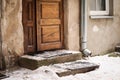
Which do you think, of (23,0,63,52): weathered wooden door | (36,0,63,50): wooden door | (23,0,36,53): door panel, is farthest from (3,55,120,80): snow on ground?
(36,0,63,50): wooden door

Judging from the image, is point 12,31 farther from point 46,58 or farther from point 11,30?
point 46,58

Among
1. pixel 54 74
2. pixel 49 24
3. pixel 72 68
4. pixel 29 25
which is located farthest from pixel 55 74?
pixel 49 24

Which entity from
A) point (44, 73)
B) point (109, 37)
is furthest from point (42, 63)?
point (109, 37)

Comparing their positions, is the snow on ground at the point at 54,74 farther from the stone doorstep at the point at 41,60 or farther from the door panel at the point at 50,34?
the door panel at the point at 50,34

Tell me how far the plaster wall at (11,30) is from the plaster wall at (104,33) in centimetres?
211

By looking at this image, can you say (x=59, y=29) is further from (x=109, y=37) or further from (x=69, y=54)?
(x=109, y=37)

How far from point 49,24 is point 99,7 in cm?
202

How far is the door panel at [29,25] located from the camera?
5895mm

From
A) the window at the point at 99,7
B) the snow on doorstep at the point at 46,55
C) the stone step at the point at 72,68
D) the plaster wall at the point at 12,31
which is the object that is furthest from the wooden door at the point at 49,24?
the window at the point at 99,7

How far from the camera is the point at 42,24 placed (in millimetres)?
6164

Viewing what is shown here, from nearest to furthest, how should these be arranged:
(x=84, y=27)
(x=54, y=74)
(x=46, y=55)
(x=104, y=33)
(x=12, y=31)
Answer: (x=54, y=74) < (x=12, y=31) < (x=46, y=55) < (x=84, y=27) < (x=104, y=33)

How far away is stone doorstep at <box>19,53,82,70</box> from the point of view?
531cm

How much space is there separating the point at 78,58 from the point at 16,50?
139 cm

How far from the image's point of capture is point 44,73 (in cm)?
494
